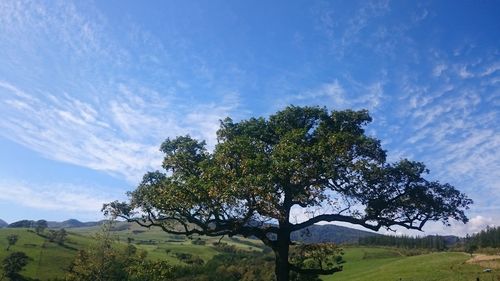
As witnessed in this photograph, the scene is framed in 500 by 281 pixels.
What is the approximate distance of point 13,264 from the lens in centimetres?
12500

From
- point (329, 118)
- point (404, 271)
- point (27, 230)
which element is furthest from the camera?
point (27, 230)

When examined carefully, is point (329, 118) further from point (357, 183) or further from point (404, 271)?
point (404, 271)

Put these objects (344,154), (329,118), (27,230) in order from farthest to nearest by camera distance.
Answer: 1. (27,230)
2. (329,118)
3. (344,154)

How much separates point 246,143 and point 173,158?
4.92 m

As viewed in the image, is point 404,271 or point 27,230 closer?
point 404,271

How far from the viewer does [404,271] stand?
99938mm

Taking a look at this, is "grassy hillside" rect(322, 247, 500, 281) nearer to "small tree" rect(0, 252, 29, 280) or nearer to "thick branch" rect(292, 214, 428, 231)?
"thick branch" rect(292, 214, 428, 231)

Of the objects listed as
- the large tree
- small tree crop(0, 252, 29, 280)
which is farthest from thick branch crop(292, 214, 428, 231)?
small tree crop(0, 252, 29, 280)

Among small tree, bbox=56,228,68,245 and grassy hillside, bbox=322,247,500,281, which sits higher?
small tree, bbox=56,228,68,245

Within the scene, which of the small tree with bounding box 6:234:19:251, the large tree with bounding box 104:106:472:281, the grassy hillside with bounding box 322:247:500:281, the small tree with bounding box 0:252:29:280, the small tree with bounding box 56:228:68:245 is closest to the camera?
the large tree with bounding box 104:106:472:281

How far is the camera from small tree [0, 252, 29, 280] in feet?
400

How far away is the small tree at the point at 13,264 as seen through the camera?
12181 centimetres

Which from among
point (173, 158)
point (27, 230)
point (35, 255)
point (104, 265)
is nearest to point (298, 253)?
point (173, 158)

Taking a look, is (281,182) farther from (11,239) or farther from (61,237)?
(61,237)
